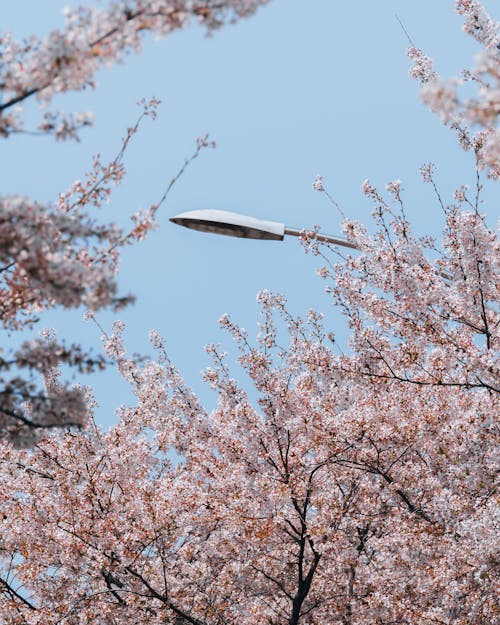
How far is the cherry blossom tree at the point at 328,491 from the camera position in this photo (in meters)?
7.59

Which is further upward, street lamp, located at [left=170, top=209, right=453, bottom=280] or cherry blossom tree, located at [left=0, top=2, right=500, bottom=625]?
street lamp, located at [left=170, top=209, right=453, bottom=280]

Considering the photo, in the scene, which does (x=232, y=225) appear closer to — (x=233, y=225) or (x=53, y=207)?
(x=233, y=225)

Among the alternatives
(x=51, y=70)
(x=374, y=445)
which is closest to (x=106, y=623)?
(x=374, y=445)

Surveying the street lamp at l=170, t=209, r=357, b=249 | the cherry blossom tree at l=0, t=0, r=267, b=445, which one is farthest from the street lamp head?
the cherry blossom tree at l=0, t=0, r=267, b=445

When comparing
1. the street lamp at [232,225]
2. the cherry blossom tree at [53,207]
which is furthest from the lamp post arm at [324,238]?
the cherry blossom tree at [53,207]

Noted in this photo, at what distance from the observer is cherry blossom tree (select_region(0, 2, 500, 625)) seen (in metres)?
7.59

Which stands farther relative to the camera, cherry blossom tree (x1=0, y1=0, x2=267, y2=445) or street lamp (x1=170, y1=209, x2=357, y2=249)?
street lamp (x1=170, y1=209, x2=357, y2=249)

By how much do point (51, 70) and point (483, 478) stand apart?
636cm

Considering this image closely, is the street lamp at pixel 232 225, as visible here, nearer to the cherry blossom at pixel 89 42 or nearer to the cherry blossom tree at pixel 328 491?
the cherry blossom tree at pixel 328 491

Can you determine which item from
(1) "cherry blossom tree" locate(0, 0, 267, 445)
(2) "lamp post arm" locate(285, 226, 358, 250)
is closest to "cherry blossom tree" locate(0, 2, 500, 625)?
(2) "lamp post arm" locate(285, 226, 358, 250)

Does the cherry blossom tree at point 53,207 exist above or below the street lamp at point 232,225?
below

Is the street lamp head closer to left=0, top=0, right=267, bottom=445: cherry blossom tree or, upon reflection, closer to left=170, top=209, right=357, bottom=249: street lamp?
left=170, top=209, right=357, bottom=249: street lamp

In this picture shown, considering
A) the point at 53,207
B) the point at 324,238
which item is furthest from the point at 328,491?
the point at 53,207

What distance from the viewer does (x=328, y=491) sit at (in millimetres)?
8688
